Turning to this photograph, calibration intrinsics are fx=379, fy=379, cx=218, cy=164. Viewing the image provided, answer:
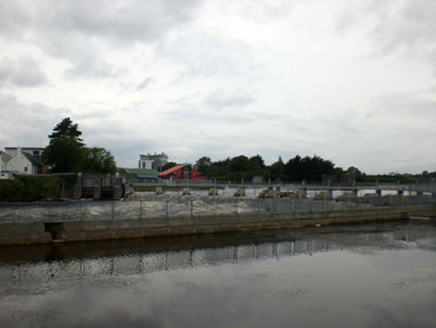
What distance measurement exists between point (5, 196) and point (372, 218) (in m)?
48.4

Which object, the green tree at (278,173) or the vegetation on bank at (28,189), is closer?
the vegetation on bank at (28,189)

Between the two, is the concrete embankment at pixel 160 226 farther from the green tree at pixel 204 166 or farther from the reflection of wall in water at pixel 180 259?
the green tree at pixel 204 166

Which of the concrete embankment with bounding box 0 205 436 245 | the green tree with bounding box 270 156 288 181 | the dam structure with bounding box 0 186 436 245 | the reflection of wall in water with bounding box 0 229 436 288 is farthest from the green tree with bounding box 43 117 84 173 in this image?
the green tree with bounding box 270 156 288 181

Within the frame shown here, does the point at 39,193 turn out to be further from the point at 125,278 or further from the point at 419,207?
the point at 419,207

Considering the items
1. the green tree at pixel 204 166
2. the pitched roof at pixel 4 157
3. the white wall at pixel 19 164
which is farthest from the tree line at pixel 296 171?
the pitched roof at pixel 4 157

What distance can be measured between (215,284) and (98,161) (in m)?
87.9

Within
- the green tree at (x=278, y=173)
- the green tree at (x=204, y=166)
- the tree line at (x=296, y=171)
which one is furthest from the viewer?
the green tree at (x=204, y=166)

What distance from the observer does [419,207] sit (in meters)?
61.0

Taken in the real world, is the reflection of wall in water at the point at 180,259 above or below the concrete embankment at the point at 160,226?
below

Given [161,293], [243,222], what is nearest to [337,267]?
[161,293]

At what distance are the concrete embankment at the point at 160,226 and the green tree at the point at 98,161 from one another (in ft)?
214

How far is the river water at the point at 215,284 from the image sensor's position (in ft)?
50.1

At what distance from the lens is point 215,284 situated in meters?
19.9

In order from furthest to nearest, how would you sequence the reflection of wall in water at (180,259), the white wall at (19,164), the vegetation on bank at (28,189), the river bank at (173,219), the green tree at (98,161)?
the green tree at (98,161), the white wall at (19,164), the vegetation on bank at (28,189), the river bank at (173,219), the reflection of wall in water at (180,259)
